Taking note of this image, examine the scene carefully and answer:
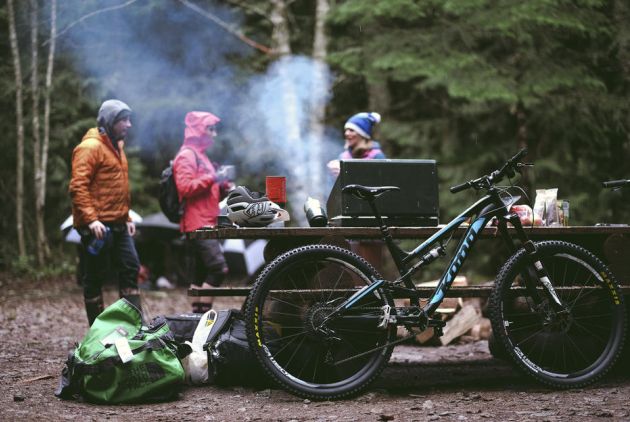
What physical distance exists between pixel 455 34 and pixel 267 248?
6.57 m

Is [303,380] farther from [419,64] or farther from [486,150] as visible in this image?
[486,150]

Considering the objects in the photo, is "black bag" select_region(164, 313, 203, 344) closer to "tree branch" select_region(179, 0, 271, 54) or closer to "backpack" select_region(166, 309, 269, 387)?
"backpack" select_region(166, 309, 269, 387)

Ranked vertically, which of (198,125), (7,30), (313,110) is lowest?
(198,125)

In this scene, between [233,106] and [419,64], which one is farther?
[233,106]

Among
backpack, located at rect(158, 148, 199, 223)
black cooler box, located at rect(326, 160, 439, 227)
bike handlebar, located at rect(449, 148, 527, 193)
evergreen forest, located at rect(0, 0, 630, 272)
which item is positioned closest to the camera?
bike handlebar, located at rect(449, 148, 527, 193)

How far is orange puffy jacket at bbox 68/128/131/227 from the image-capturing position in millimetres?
6492

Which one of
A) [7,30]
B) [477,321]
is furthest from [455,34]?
[7,30]

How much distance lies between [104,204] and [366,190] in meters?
2.82

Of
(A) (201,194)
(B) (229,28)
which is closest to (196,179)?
(A) (201,194)

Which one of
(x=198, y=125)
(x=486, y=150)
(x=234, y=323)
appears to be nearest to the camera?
(x=234, y=323)

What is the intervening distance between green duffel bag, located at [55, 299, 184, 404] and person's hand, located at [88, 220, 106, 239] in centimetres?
160

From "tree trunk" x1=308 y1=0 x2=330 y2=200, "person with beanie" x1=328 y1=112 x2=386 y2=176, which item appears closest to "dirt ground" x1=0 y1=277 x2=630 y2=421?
"person with beanie" x1=328 y1=112 x2=386 y2=176

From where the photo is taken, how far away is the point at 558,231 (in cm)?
525

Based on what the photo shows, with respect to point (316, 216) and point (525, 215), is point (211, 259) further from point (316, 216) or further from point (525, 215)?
point (525, 215)
